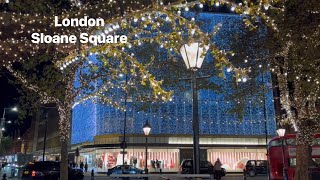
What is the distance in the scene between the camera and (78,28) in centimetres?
1103

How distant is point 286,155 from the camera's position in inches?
931

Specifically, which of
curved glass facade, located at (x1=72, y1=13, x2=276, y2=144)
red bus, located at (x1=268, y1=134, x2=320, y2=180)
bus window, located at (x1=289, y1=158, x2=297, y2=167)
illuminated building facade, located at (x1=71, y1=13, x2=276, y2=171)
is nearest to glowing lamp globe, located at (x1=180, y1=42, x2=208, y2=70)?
red bus, located at (x1=268, y1=134, x2=320, y2=180)

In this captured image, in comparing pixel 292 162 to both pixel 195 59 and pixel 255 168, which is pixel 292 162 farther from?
pixel 195 59

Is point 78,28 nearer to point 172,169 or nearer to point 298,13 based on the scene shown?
point 298,13

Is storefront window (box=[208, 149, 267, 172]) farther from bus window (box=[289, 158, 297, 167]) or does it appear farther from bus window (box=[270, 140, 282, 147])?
bus window (box=[289, 158, 297, 167])

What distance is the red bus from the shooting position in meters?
23.2

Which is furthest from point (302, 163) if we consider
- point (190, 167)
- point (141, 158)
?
point (141, 158)

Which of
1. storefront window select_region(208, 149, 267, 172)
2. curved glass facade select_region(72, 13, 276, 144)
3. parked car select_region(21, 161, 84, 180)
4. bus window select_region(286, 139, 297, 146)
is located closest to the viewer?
parked car select_region(21, 161, 84, 180)

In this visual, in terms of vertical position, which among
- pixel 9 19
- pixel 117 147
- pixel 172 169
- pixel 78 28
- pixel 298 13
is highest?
pixel 298 13

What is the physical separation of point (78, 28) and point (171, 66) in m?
17.1

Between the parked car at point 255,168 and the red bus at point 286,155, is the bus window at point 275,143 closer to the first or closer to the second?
the red bus at point 286,155

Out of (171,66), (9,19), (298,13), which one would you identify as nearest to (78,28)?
(9,19)

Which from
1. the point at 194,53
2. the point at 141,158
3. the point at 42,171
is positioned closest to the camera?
the point at 194,53

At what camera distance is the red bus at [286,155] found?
2324 cm
